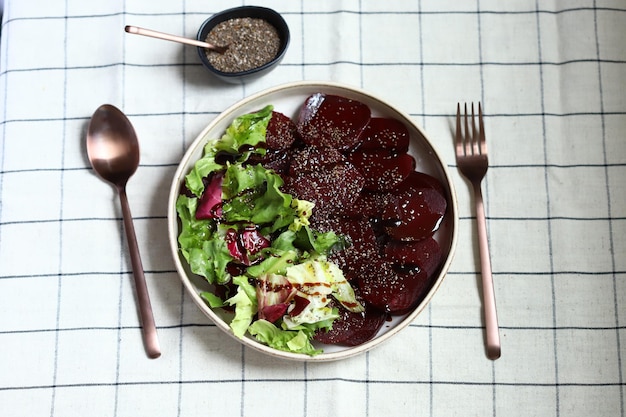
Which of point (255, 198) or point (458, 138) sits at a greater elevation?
point (458, 138)

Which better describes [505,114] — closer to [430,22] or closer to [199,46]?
[430,22]

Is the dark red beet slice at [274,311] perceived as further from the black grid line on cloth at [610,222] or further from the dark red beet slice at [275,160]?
the black grid line on cloth at [610,222]

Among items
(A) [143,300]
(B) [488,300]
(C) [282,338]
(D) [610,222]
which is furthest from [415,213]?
(A) [143,300]

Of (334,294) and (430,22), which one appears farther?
(430,22)

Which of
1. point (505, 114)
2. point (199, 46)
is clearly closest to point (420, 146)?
point (505, 114)

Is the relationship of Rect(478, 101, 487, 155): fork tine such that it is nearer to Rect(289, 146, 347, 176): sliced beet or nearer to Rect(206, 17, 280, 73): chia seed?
Rect(289, 146, 347, 176): sliced beet

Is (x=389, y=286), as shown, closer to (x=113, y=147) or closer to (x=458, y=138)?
(x=458, y=138)
